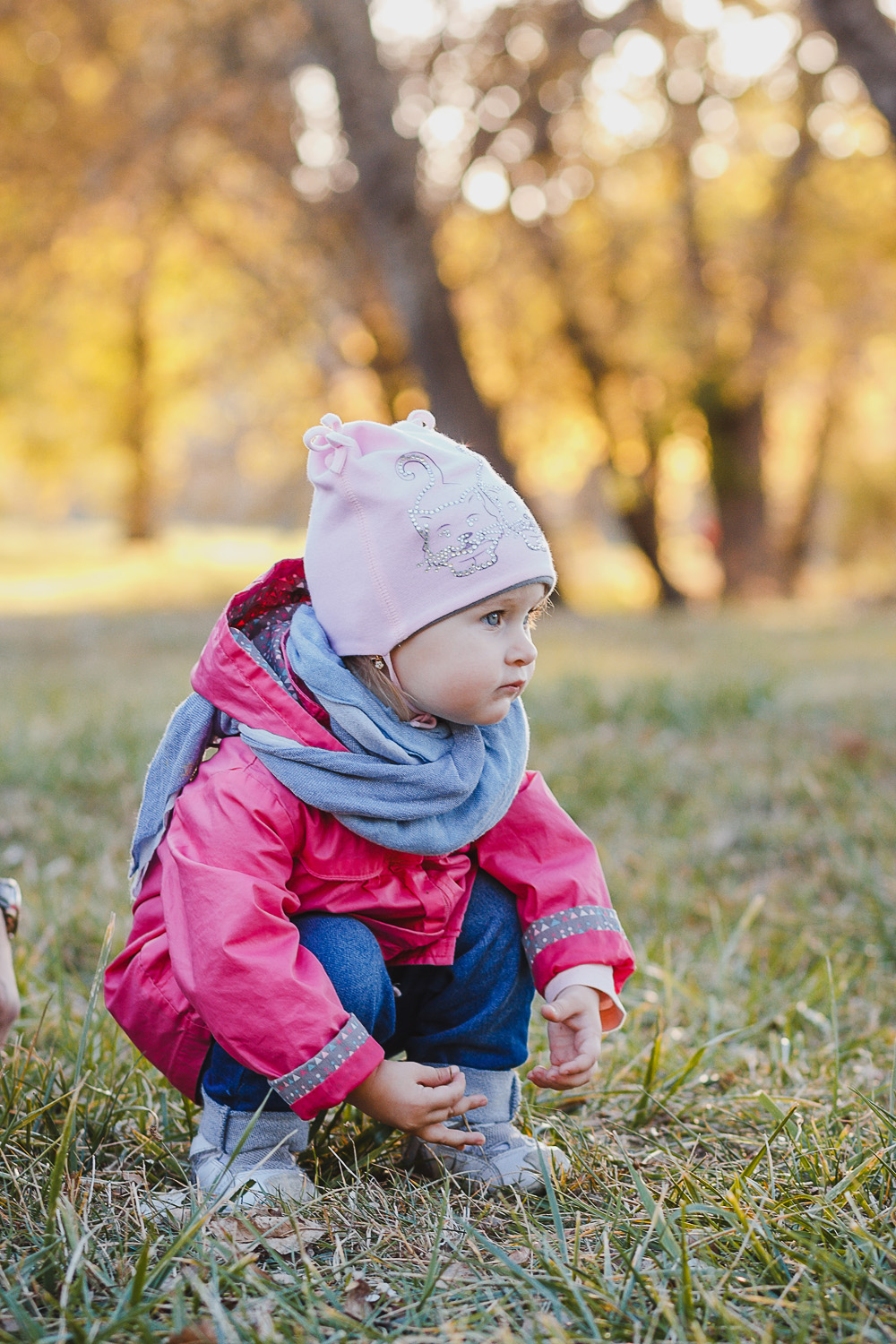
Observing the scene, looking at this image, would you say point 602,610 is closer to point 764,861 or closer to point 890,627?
point 890,627

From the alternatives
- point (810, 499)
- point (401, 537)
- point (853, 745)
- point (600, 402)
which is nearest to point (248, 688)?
point (401, 537)

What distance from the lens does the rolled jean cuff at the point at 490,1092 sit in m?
1.94

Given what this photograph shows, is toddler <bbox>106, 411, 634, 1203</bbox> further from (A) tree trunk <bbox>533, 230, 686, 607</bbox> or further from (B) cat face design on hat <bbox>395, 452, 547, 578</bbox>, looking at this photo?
Answer: (A) tree trunk <bbox>533, 230, 686, 607</bbox>

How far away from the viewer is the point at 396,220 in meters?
10.0

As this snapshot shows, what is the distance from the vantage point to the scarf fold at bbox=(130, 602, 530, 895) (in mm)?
1751

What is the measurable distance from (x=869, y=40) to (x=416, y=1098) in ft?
16.7

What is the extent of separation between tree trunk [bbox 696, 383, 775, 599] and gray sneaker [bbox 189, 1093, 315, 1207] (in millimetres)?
13826

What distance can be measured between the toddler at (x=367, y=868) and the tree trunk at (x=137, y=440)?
22622 mm

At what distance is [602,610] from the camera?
12797 mm

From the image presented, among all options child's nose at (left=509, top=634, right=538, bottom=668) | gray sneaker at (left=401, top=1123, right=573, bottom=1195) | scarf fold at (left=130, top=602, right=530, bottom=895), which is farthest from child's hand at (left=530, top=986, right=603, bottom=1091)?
child's nose at (left=509, top=634, right=538, bottom=668)

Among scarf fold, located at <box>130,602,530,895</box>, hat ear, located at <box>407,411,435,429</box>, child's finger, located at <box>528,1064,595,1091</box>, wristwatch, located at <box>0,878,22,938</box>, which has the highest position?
hat ear, located at <box>407,411,435,429</box>

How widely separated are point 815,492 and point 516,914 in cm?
2126

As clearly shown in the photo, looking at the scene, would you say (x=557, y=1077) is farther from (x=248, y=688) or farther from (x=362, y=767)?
(x=248, y=688)

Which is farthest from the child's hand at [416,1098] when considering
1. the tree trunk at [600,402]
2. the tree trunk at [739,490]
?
the tree trunk at [739,490]
